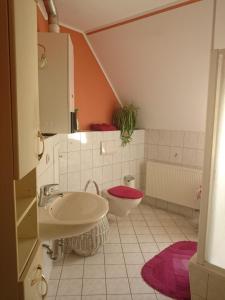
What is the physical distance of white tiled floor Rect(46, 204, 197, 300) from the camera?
6.05 feet

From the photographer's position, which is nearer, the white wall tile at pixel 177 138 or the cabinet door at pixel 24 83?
the cabinet door at pixel 24 83

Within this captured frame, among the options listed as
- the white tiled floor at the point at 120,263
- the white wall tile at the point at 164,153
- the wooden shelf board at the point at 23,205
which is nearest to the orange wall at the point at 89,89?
the white wall tile at the point at 164,153

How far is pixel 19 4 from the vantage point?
0.80m

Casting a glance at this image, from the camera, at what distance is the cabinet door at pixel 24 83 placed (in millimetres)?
771

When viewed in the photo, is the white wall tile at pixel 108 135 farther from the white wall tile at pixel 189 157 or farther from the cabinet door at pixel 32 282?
the cabinet door at pixel 32 282

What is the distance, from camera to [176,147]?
3285 millimetres

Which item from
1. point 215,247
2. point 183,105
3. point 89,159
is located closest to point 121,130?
point 89,159

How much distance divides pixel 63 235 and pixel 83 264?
3.51ft

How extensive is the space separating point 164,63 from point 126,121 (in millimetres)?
940

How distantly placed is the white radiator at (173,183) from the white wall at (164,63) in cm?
56

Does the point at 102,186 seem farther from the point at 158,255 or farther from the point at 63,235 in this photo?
the point at 63,235

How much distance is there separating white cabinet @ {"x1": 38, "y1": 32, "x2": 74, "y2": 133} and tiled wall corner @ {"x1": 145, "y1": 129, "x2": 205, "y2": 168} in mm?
1827

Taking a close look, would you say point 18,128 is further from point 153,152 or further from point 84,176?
point 153,152

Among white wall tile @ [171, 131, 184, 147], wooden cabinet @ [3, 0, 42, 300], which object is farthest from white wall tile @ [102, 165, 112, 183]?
wooden cabinet @ [3, 0, 42, 300]
